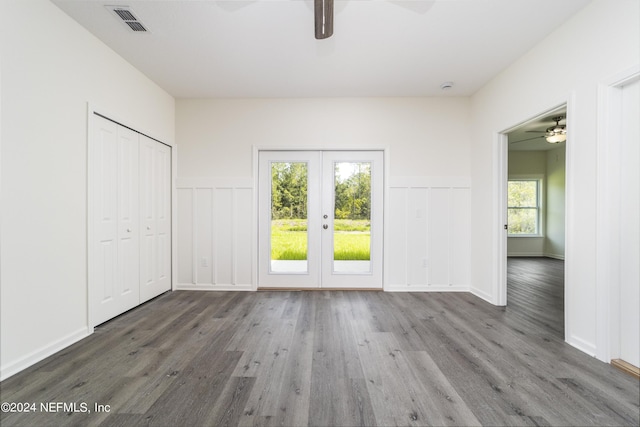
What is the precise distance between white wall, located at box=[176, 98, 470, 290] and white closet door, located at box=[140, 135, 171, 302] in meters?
0.19

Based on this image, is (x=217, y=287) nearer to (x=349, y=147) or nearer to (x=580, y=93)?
(x=349, y=147)

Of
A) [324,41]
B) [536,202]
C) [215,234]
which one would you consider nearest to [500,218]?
[324,41]

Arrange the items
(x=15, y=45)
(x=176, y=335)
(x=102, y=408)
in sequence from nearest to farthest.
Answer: (x=102, y=408)
(x=15, y=45)
(x=176, y=335)

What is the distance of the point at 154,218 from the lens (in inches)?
142

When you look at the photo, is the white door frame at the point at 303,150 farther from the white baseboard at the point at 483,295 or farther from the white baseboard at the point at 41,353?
the white baseboard at the point at 41,353

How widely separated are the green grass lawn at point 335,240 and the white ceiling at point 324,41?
182cm

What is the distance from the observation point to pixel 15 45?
77.4 inches

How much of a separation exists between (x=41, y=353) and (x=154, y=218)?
5.89 feet

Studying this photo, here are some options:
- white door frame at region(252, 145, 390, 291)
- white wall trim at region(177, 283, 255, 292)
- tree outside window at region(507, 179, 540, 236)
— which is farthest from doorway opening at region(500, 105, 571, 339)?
white wall trim at region(177, 283, 255, 292)

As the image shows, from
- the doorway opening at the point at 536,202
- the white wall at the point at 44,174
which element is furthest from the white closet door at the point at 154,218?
the doorway opening at the point at 536,202

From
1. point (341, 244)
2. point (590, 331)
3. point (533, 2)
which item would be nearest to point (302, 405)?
point (590, 331)

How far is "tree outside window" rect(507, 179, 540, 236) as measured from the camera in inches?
288

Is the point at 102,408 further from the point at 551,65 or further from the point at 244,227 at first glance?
the point at 551,65

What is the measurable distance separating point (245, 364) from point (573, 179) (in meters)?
3.01
